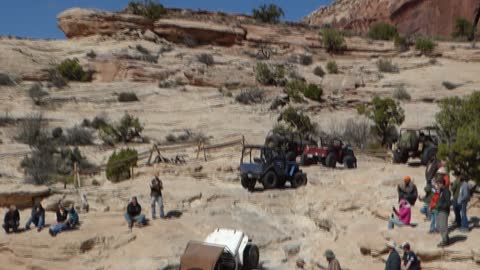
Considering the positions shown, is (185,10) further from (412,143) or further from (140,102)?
(412,143)

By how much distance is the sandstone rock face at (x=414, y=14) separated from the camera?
215 ft

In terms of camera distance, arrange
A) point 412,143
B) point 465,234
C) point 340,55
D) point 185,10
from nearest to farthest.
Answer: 1. point 465,234
2. point 412,143
3. point 340,55
4. point 185,10

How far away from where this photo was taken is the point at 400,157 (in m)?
21.6

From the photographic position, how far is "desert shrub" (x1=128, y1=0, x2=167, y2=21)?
48906 mm

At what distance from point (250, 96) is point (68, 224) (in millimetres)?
22735

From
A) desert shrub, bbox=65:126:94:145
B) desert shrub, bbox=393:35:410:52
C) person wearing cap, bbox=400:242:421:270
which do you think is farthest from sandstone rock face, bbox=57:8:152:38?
person wearing cap, bbox=400:242:421:270

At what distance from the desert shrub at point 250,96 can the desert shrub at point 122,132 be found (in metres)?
8.27

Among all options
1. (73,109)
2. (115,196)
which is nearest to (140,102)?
(73,109)

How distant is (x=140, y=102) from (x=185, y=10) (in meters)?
20.6

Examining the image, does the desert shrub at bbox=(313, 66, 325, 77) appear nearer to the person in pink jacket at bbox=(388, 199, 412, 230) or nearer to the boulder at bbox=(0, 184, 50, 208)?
the boulder at bbox=(0, 184, 50, 208)

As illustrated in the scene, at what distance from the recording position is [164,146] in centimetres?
2738

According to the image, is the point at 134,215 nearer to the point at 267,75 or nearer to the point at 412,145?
the point at 412,145

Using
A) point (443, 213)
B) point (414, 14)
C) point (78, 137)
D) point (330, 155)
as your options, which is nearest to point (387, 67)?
point (330, 155)

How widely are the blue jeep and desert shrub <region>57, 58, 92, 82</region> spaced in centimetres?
2297
